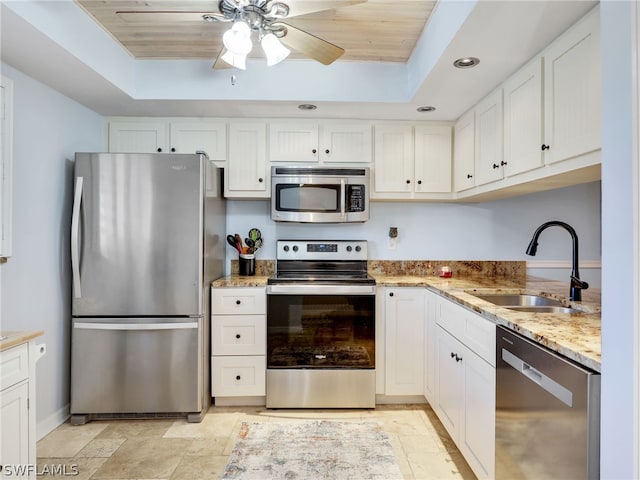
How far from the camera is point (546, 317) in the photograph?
1.50 meters

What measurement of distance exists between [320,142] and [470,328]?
180 cm

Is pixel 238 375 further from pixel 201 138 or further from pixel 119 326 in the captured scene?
pixel 201 138

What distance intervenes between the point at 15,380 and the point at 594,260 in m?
3.86

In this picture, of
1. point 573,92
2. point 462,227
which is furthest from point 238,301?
point 573,92

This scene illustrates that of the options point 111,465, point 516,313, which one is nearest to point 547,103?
point 516,313

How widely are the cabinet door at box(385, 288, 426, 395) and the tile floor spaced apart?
0.58 ft

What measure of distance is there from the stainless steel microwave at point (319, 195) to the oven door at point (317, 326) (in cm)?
61

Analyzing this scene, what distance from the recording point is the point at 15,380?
1.46 m

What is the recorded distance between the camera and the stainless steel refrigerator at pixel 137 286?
2.39m

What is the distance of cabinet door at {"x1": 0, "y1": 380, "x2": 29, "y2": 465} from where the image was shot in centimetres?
141

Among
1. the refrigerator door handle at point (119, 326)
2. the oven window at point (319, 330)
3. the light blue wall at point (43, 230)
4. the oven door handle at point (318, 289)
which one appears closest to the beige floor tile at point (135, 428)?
the light blue wall at point (43, 230)

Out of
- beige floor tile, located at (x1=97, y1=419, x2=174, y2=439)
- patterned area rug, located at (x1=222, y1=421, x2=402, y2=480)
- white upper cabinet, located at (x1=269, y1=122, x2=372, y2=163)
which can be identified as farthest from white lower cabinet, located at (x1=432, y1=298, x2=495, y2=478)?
beige floor tile, located at (x1=97, y1=419, x2=174, y2=439)

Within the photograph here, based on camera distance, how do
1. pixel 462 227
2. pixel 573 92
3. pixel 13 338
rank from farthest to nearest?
pixel 462 227 → pixel 573 92 → pixel 13 338

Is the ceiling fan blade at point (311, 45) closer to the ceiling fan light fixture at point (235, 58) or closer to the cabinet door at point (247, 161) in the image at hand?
the ceiling fan light fixture at point (235, 58)
